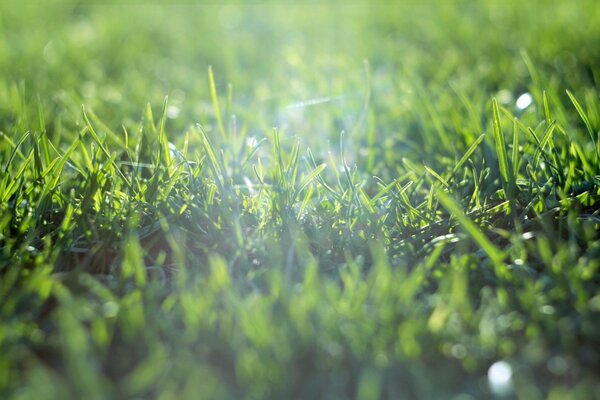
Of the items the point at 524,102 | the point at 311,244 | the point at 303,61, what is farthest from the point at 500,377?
the point at 303,61

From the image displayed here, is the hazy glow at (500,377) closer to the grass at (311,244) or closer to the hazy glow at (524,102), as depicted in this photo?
the grass at (311,244)

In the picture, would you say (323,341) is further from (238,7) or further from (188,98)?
(238,7)

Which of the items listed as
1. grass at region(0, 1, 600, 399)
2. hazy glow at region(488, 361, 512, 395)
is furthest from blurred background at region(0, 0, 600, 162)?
hazy glow at region(488, 361, 512, 395)

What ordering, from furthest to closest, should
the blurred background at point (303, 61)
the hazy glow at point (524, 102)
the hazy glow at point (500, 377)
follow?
the blurred background at point (303, 61), the hazy glow at point (524, 102), the hazy glow at point (500, 377)

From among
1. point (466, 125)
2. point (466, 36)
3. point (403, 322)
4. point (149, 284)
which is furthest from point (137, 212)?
point (466, 36)

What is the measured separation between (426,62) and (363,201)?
1.27 metres

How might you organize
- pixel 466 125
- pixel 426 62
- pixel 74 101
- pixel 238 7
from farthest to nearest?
pixel 238 7 → pixel 426 62 → pixel 74 101 → pixel 466 125

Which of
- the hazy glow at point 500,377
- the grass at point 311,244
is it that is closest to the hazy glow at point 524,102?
the grass at point 311,244

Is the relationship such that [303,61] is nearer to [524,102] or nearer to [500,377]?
[524,102]

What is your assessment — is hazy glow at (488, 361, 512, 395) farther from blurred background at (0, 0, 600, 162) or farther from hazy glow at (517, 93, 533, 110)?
hazy glow at (517, 93, 533, 110)

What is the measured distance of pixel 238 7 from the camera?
3.85m

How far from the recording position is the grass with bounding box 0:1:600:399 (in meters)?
0.97

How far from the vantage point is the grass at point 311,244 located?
3.18 ft

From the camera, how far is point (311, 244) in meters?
1.30
